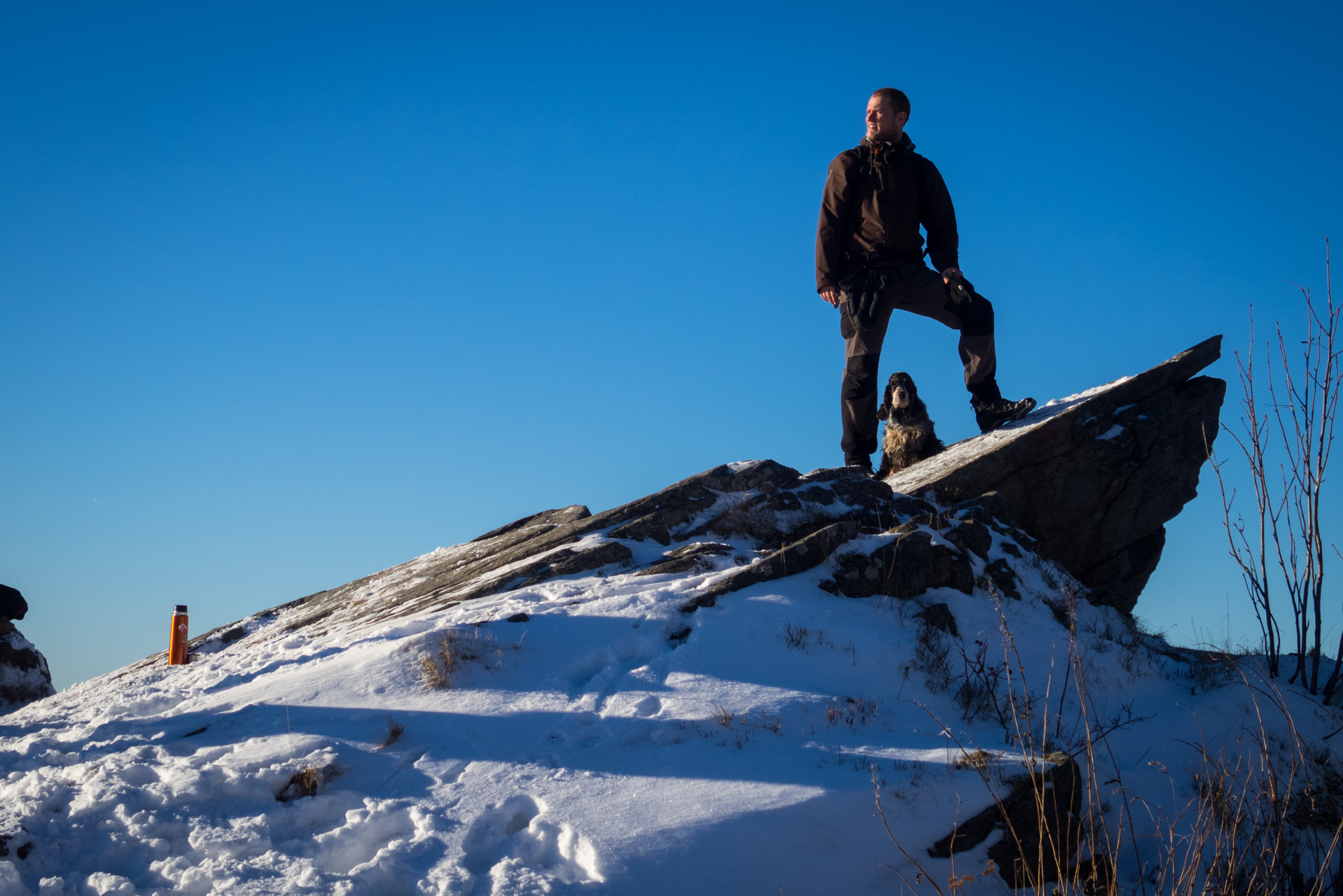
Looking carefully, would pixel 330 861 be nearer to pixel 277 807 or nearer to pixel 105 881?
pixel 277 807

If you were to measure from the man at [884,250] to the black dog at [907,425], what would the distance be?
3.22ft

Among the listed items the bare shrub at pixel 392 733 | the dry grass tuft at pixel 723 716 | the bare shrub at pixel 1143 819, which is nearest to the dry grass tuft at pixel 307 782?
the bare shrub at pixel 392 733

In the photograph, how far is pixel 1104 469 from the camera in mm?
7797

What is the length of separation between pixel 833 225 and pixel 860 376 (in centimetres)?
135

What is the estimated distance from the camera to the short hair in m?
7.34

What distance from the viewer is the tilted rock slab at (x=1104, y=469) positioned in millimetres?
7566

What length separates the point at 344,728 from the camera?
12.3 feet

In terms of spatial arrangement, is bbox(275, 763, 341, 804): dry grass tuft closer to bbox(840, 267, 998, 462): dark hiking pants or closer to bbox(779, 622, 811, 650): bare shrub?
bbox(779, 622, 811, 650): bare shrub

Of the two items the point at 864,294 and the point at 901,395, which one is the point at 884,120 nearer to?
the point at 864,294

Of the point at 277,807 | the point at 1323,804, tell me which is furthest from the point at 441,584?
the point at 1323,804

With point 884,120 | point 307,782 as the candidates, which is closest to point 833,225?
point 884,120

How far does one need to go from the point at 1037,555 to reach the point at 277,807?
5500 millimetres

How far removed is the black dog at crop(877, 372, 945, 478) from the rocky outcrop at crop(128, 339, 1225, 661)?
50 centimetres

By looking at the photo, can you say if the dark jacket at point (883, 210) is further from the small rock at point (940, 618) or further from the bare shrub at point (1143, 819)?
the bare shrub at point (1143, 819)
